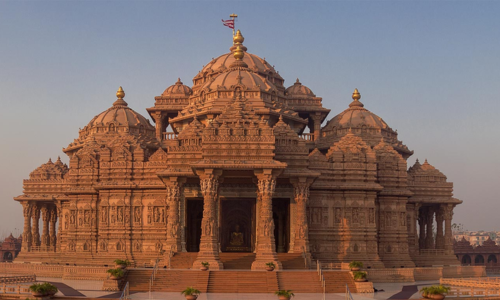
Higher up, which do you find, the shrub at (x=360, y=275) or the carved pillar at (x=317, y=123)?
the carved pillar at (x=317, y=123)

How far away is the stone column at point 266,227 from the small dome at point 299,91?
27.6 m

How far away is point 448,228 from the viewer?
236ft

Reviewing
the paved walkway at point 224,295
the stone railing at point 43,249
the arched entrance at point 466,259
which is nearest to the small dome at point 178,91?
the stone railing at point 43,249

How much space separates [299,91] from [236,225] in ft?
71.2

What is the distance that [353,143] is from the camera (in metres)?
65.6

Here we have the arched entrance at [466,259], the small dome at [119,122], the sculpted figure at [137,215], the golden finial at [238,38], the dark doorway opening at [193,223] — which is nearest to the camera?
the dark doorway opening at [193,223]

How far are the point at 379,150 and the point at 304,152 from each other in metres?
15.0

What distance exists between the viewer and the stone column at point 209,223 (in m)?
51.5

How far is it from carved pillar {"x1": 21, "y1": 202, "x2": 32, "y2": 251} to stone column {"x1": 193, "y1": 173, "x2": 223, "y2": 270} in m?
31.0

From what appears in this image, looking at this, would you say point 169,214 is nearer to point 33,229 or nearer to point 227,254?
point 227,254

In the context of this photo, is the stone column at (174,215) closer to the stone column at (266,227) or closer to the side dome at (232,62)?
the stone column at (266,227)

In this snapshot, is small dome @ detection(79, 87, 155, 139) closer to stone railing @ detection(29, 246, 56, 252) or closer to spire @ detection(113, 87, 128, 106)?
spire @ detection(113, 87, 128, 106)

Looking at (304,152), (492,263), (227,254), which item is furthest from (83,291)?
(492,263)

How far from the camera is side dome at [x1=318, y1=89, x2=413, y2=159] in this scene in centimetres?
7688
